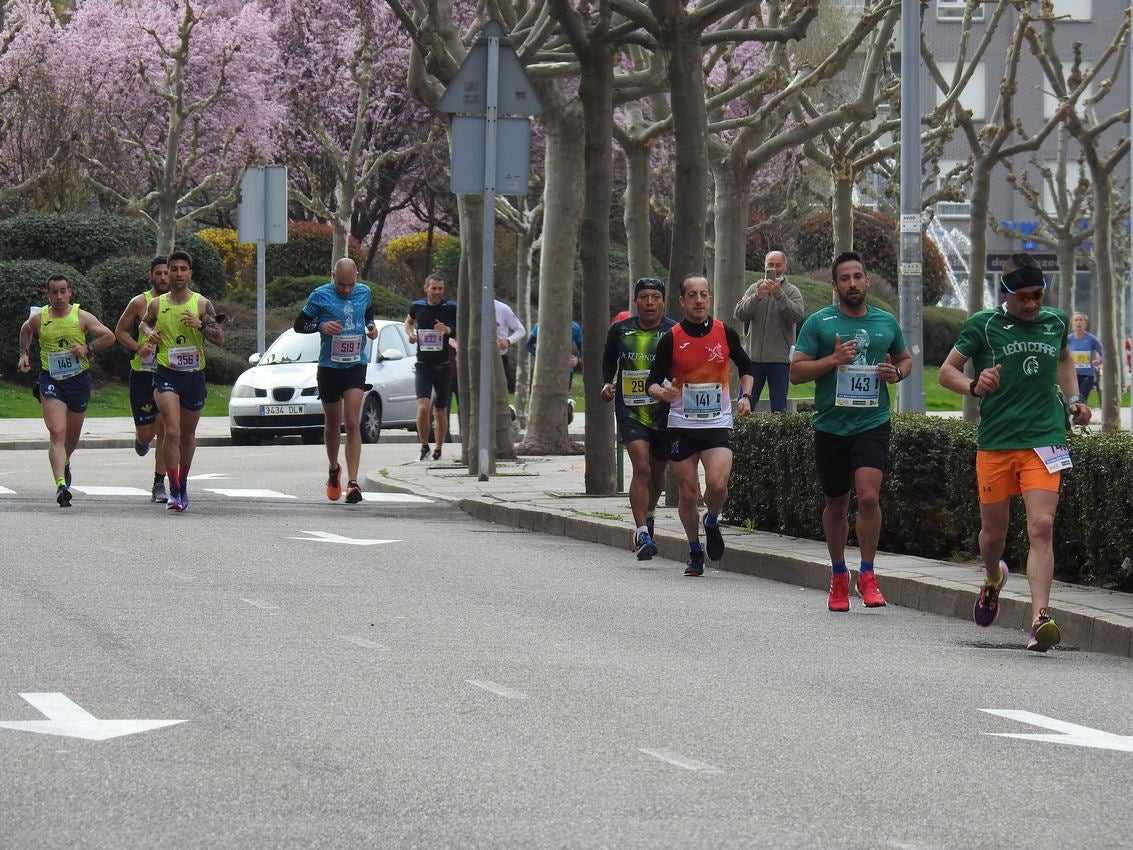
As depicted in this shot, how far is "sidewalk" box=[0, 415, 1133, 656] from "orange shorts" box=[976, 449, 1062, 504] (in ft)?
1.98

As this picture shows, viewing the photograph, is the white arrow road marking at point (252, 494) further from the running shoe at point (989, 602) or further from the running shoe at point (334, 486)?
the running shoe at point (989, 602)

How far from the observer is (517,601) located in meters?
11.1

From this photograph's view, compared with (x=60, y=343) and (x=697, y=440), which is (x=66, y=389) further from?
(x=697, y=440)

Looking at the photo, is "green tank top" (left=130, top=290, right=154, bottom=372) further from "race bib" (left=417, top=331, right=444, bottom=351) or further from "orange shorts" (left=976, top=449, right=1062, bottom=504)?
"orange shorts" (left=976, top=449, right=1062, bottom=504)

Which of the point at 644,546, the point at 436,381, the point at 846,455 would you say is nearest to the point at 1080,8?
the point at 436,381

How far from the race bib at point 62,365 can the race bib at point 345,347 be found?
193cm

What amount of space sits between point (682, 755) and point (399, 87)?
49.0m

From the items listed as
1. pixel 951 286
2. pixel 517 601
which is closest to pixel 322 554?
pixel 517 601

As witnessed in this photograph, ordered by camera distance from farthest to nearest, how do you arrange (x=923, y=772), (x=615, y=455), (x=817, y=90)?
(x=817, y=90) → (x=615, y=455) → (x=923, y=772)

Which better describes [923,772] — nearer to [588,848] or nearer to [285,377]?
[588,848]

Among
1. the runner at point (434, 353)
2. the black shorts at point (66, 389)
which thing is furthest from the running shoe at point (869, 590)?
the runner at point (434, 353)

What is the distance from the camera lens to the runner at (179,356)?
16.4 metres

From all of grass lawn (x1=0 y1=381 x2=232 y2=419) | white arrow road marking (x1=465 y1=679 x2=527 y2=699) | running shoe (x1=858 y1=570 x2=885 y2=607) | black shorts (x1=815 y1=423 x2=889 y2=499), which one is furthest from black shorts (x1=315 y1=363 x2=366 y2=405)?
grass lawn (x1=0 y1=381 x2=232 y2=419)

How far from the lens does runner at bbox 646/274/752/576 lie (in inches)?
503
